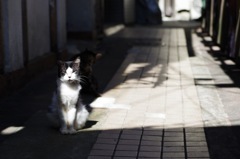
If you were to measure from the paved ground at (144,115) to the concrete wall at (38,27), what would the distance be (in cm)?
67

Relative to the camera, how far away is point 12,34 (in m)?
8.85

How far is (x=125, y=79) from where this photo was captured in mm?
10453

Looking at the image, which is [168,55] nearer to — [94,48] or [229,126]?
[94,48]

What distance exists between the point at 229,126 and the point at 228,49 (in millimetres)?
7089

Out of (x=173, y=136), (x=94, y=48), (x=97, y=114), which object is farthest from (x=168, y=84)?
(x=94, y=48)

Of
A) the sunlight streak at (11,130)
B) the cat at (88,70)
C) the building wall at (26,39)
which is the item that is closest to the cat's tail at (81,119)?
the sunlight streak at (11,130)

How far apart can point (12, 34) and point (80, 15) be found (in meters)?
8.28

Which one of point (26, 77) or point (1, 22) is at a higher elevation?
point (1, 22)

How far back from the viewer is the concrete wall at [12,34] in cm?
859

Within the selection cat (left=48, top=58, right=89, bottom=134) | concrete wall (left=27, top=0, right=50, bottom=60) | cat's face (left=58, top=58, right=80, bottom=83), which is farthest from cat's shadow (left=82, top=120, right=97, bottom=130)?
concrete wall (left=27, top=0, right=50, bottom=60)

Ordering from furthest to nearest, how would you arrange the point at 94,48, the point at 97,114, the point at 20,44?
the point at 94,48, the point at 20,44, the point at 97,114

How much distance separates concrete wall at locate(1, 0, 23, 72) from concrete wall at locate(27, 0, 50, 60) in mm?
813

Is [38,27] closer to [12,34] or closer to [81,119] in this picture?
[12,34]

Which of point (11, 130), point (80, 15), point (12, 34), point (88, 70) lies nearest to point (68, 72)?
point (11, 130)
